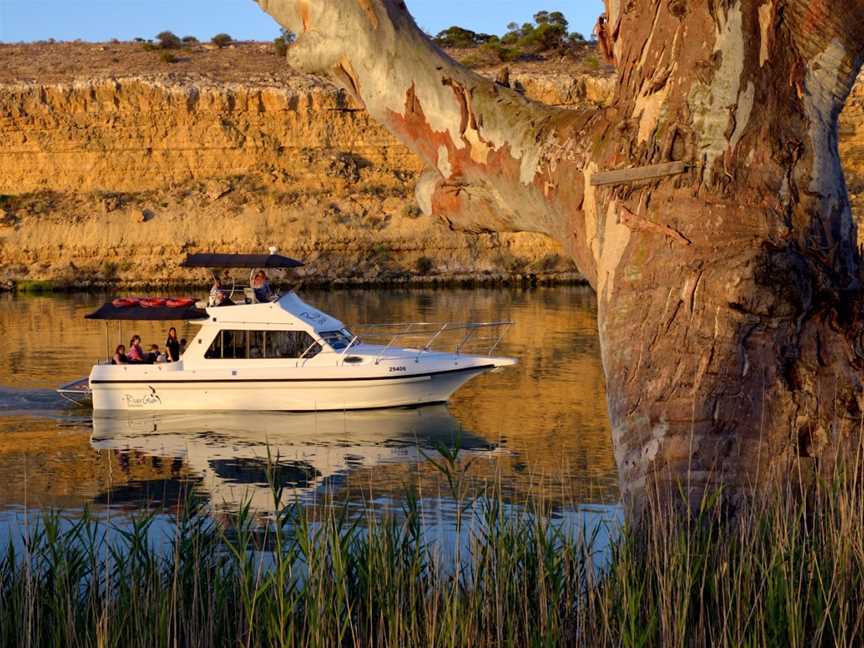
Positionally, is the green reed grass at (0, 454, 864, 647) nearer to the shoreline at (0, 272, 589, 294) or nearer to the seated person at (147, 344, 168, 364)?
the seated person at (147, 344, 168, 364)

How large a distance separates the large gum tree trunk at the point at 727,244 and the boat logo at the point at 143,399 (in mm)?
16588

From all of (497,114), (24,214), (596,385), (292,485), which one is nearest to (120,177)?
(24,214)

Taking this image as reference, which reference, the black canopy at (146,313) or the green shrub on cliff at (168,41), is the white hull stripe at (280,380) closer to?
the black canopy at (146,313)

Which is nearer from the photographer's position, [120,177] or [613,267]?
[613,267]

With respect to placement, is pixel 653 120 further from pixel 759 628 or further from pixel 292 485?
pixel 292 485

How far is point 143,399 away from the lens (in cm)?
2250

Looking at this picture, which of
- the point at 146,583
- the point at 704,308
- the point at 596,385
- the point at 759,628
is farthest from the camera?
the point at 596,385

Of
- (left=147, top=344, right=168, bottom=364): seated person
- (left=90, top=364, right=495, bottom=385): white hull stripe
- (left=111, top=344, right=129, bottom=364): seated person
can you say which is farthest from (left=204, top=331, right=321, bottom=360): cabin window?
(left=111, top=344, right=129, bottom=364): seated person

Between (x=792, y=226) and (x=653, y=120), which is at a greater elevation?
(x=653, y=120)

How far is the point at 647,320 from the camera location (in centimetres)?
640

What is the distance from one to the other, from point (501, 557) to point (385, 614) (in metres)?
0.61

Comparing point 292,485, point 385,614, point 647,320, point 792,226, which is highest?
point 792,226

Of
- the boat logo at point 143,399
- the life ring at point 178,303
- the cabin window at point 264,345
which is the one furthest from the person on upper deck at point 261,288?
the boat logo at point 143,399

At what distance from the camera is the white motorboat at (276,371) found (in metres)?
22.0
